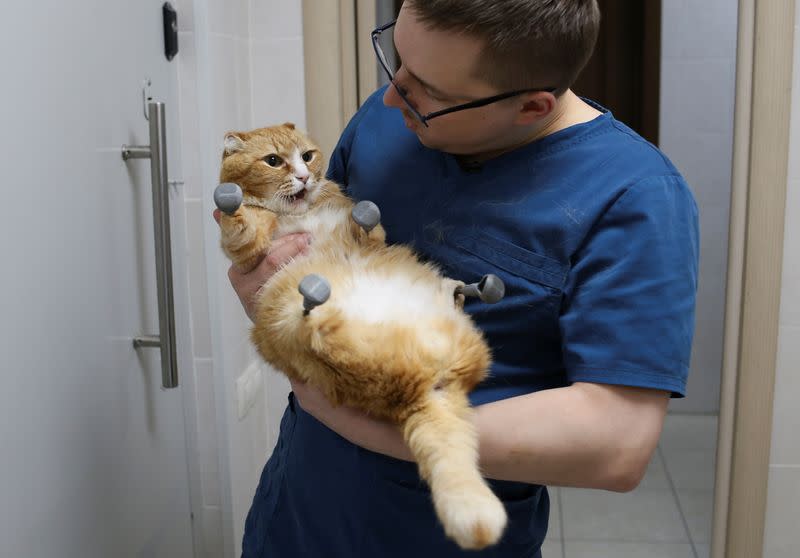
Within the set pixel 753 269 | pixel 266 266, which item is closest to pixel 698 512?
pixel 753 269

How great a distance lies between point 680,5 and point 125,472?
2985 mm

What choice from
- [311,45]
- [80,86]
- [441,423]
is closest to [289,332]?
[441,423]

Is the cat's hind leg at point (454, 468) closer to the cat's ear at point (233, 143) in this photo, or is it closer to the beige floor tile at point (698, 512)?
the cat's ear at point (233, 143)

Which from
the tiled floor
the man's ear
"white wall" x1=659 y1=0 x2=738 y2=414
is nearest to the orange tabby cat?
the man's ear

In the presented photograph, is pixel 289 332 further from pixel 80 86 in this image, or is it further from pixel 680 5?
pixel 680 5

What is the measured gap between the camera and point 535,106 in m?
0.97

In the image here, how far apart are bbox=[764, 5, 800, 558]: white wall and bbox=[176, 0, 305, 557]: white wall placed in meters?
1.24

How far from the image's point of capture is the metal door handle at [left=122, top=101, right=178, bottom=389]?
4.44ft

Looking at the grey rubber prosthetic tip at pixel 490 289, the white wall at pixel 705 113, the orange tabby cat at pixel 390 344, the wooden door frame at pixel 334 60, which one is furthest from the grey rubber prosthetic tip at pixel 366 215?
the white wall at pixel 705 113

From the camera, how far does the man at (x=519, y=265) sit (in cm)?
89

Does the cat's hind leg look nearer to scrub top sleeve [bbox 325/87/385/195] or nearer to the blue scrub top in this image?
the blue scrub top

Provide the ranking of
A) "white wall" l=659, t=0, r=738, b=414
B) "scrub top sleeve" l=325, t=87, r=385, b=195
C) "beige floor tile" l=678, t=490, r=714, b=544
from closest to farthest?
"scrub top sleeve" l=325, t=87, r=385, b=195
"beige floor tile" l=678, t=490, r=714, b=544
"white wall" l=659, t=0, r=738, b=414

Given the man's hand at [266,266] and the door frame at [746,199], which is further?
the door frame at [746,199]

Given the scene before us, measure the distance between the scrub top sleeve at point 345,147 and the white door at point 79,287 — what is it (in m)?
0.40
